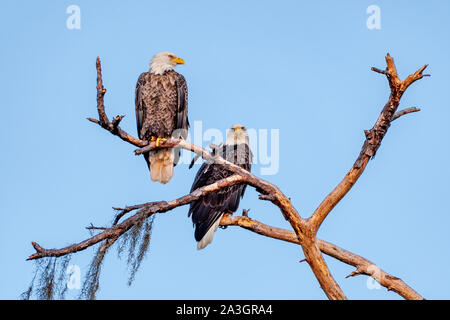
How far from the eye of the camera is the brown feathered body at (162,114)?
29.5 feet

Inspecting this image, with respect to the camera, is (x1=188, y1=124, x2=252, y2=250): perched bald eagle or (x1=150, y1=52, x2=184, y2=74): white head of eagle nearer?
(x1=188, y1=124, x2=252, y2=250): perched bald eagle

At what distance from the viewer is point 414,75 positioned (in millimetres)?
6363

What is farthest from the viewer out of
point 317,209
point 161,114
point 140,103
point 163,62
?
point 163,62

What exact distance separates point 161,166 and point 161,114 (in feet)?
2.31

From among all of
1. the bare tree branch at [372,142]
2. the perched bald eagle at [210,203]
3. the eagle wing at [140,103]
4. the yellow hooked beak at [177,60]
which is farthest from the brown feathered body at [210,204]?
the bare tree branch at [372,142]

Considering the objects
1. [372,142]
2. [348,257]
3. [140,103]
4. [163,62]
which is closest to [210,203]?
[140,103]

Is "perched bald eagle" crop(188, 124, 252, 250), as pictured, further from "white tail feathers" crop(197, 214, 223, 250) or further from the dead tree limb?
the dead tree limb

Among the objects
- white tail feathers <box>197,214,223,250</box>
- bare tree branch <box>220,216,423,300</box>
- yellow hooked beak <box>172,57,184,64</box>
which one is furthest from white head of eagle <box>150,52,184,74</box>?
bare tree branch <box>220,216,423,300</box>

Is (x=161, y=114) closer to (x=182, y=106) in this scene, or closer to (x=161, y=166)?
(x=182, y=106)

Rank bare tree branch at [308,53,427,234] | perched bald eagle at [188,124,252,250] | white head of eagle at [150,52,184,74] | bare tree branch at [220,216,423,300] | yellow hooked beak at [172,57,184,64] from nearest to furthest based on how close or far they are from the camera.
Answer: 1. bare tree branch at [308,53,427,234]
2. bare tree branch at [220,216,423,300]
3. perched bald eagle at [188,124,252,250]
4. white head of eagle at [150,52,184,74]
5. yellow hooked beak at [172,57,184,64]

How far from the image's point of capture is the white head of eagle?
927 cm

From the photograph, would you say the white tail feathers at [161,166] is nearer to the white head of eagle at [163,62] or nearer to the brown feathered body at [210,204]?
the brown feathered body at [210,204]

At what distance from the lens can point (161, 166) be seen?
29.9 ft

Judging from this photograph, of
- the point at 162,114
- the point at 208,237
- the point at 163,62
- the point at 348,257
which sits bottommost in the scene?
the point at 348,257
